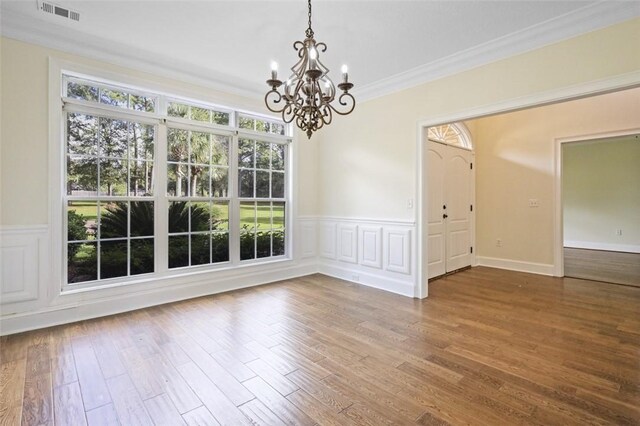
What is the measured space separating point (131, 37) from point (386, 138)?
10.6 feet

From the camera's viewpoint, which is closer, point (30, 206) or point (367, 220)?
point (30, 206)

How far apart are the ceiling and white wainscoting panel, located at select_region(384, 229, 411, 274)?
2.06 metres

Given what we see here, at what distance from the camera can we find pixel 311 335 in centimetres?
286

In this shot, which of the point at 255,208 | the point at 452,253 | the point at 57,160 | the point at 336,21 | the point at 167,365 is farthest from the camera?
the point at 452,253

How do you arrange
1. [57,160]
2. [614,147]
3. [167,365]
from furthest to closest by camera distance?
[614,147] < [57,160] < [167,365]

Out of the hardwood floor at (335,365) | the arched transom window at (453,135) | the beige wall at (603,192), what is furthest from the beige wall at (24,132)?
the beige wall at (603,192)

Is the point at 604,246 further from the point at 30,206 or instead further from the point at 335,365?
the point at 30,206

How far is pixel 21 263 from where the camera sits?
2.91 meters

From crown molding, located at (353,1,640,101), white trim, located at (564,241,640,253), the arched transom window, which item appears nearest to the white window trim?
crown molding, located at (353,1,640,101)

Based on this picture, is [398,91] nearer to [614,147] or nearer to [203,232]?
[203,232]

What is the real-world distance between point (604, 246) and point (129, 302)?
33.0 feet

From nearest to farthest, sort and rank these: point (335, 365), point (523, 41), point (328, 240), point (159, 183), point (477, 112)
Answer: point (335, 365) → point (523, 41) → point (477, 112) → point (159, 183) → point (328, 240)

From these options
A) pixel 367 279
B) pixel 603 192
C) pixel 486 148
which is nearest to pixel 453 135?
pixel 486 148

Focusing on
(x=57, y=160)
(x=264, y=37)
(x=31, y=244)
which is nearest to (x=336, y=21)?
(x=264, y=37)
